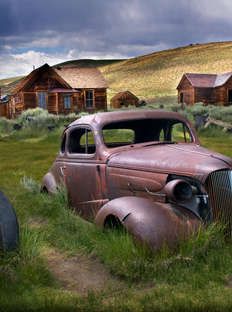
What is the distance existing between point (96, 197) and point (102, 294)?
2188 millimetres

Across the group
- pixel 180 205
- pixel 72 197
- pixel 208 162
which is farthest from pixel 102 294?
pixel 72 197

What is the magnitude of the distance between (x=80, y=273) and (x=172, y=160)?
1.57 m

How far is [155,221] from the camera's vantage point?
5062 mm

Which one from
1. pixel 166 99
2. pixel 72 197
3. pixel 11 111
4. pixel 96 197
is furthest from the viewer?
pixel 166 99

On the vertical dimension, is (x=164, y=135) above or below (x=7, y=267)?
above

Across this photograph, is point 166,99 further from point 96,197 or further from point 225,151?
point 96,197

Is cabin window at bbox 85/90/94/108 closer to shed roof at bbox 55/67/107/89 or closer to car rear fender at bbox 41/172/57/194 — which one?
shed roof at bbox 55/67/107/89

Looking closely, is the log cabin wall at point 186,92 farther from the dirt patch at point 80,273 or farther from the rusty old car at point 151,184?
the dirt patch at point 80,273

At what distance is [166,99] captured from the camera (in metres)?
72.4

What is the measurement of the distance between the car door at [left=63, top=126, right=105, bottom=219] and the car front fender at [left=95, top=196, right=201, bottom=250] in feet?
3.51

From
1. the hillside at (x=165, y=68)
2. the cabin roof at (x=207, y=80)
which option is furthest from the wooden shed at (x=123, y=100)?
the hillside at (x=165, y=68)

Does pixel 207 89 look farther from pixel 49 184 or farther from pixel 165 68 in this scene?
pixel 49 184

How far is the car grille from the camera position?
519 centimetres

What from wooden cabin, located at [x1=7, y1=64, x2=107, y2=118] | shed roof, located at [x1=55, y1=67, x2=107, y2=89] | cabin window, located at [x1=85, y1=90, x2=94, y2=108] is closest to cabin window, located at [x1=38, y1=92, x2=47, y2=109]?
wooden cabin, located at [x1=7, y1=64, x2=107, y2=118]
